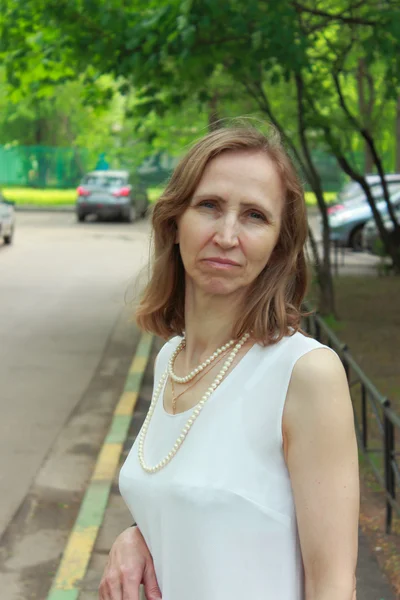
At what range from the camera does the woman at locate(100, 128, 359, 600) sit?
1.67 m

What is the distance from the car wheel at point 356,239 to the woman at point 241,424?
2349cm

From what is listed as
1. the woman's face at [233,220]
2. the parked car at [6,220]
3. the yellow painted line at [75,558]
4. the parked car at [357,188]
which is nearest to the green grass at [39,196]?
the parked car at [6,220]

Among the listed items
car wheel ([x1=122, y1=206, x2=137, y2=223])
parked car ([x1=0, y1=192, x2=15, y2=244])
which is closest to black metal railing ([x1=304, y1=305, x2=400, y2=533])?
parked car ([x1=0, y1=192, x2=15, y2=244])

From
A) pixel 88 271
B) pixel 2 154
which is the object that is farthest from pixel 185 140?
pixel 2 154

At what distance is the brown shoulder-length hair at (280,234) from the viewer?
1859mm

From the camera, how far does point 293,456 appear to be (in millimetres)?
1682

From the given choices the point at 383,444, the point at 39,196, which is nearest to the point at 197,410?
the point at 383,444

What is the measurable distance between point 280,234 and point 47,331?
446 inches

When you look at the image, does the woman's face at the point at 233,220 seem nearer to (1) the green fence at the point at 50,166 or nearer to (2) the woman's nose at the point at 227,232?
(2) the woman's nose at the point at 227,232

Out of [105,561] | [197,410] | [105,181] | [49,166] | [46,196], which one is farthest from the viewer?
[49,166]

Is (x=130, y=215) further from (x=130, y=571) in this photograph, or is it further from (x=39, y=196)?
(x=130, y=571)

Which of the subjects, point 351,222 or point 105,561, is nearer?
point 105,561

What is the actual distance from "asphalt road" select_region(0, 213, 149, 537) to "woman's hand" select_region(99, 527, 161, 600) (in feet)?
3.97

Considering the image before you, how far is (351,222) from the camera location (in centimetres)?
2488
